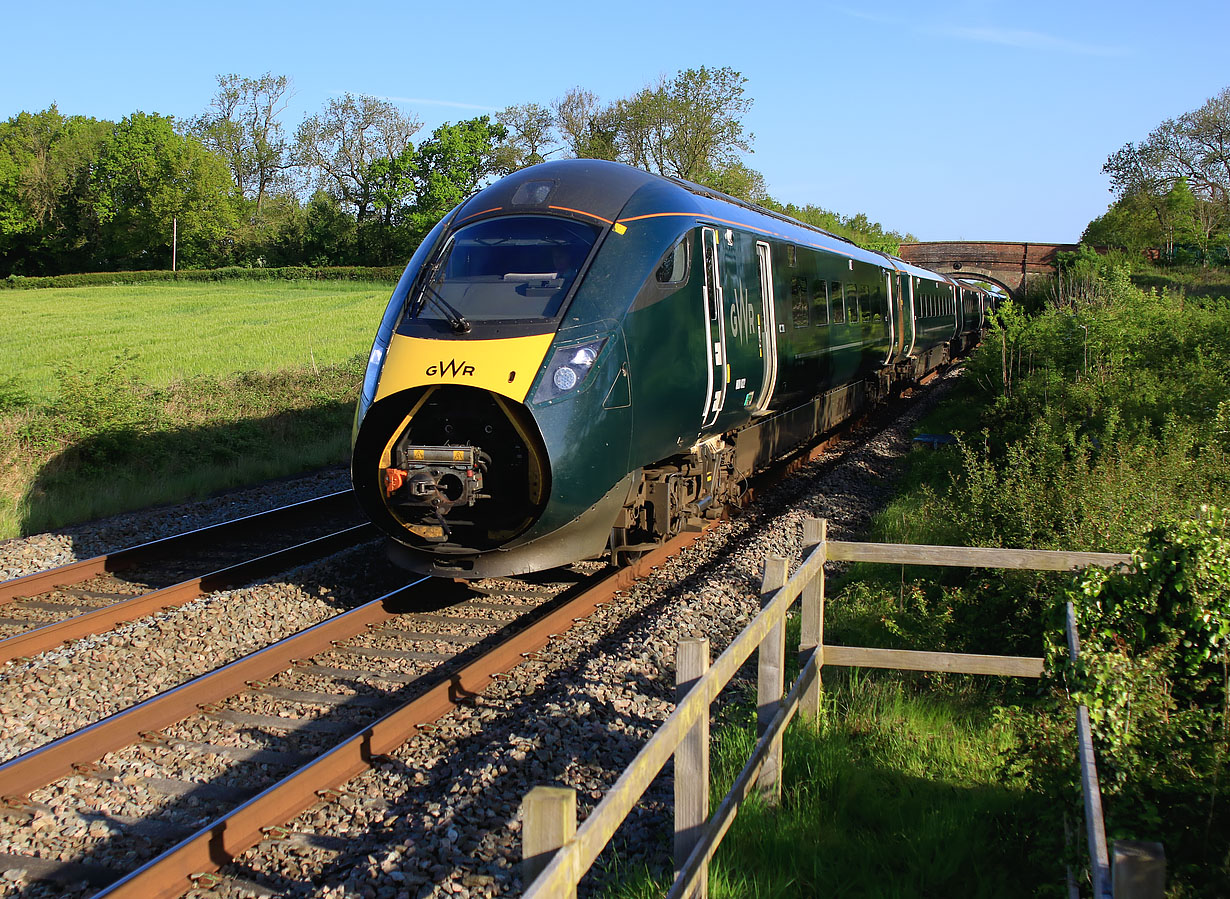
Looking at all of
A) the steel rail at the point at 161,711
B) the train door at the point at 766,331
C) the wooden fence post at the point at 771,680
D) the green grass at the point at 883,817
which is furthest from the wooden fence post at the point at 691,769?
the train door at the point at 766,331

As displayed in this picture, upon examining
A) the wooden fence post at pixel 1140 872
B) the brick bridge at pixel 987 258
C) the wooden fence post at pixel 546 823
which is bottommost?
the wooden fence post at pixel 546 823

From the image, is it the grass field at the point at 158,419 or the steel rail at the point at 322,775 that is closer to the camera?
the steel rail at the point at 322,775

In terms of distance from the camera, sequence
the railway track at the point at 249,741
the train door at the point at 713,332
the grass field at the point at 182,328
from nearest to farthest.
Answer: the railway track at the point at 249,741 < the train door at the point at 713,332 < the grass field at the point at 182,328

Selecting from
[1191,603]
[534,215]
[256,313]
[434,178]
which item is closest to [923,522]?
[534,215]

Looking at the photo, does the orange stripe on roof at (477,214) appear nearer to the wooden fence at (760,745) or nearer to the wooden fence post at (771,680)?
the wooden fence at (760,745)

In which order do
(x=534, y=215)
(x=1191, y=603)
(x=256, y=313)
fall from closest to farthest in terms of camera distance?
(x=1191, y=603)
(x=534, y=215)
(x=256, y=313)

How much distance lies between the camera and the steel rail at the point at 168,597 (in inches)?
270

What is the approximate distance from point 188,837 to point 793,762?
111 inches

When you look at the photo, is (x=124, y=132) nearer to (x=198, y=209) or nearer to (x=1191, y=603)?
(x=198, y=209)

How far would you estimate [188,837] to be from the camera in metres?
4.39

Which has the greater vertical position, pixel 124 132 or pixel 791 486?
pixel 124 132

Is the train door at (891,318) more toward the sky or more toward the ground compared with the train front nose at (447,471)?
more toward the sky

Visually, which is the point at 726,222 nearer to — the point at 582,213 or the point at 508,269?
the point at 582,213

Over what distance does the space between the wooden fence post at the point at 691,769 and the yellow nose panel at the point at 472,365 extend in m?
3.52
